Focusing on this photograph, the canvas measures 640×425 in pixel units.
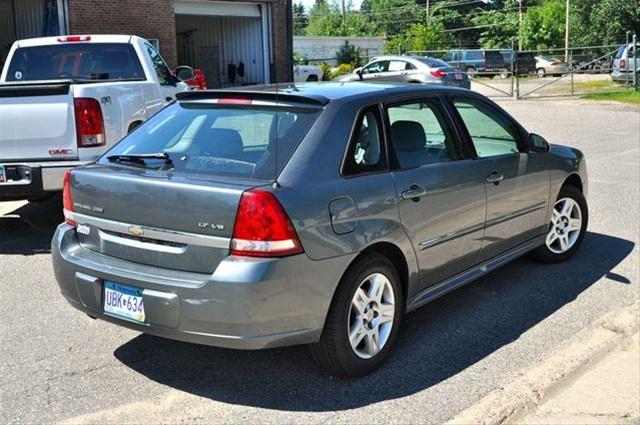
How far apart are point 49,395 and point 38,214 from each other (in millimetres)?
4968

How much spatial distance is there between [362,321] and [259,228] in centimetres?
91

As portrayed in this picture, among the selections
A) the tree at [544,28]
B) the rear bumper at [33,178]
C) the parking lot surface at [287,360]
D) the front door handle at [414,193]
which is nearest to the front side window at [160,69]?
the rear bumper at [33,178]

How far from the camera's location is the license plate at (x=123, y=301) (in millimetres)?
3751

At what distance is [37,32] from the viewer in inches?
862

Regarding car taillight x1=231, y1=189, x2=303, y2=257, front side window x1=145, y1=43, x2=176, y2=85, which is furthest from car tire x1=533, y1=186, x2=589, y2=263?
front side window x1=145, y1=43, x2=176, y2=85

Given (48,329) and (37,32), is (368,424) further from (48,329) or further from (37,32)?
(37,32)

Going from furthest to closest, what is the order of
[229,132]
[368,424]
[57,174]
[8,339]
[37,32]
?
1. [37,32]
2. [57,174]
3. [8,339]
4. [229,132]
5. [368,424]

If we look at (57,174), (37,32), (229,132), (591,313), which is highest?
(37,32)

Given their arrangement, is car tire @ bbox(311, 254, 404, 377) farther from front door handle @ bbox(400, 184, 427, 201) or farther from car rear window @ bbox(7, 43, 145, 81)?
car rear window @ bbox(7, 43, 145, 81)

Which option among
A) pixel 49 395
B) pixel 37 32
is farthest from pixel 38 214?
pixel 37 32

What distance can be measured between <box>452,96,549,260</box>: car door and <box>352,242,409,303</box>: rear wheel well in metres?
0.97

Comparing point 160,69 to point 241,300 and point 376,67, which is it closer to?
point 241,300

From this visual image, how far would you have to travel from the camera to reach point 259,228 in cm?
354

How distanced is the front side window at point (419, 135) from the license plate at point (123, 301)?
1.77 meters
